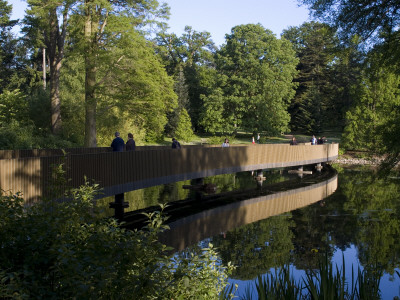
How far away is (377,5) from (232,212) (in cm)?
851

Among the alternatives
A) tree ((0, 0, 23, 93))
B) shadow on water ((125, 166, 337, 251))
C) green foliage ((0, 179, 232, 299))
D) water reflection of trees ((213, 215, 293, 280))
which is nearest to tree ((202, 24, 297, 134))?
tree ((0, 0, 23, 93))

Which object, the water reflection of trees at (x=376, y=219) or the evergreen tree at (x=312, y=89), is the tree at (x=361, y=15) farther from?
the evergreen tree at (x=312, y=89)

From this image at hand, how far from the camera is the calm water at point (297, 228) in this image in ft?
34.7

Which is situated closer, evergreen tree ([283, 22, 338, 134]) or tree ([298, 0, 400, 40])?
tree ([298, 0, 400, 40])

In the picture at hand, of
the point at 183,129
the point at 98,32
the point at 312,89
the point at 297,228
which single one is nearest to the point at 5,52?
the point at 183,129

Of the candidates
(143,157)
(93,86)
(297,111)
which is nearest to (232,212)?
(143,157)

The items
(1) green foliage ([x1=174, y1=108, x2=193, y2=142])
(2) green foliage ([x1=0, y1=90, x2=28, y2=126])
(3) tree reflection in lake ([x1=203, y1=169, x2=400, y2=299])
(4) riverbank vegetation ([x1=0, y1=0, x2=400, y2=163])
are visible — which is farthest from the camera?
(1) green foliage ([x1=174, y1=108, x2=193, y2=142])

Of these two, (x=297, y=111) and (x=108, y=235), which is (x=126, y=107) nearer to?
(x=108, y=235)

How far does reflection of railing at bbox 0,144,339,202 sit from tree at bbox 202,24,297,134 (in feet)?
80.5

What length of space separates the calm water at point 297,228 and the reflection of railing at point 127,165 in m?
1.61

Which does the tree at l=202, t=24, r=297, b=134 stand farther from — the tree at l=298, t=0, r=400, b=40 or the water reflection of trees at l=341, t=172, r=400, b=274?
the tree at l=298, t=0, r=400, b=40

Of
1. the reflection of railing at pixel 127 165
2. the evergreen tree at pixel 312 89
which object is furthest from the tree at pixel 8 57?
the evergreen tree at pixel 312 89

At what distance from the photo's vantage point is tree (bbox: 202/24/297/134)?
5059 cm

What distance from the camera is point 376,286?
575cm
